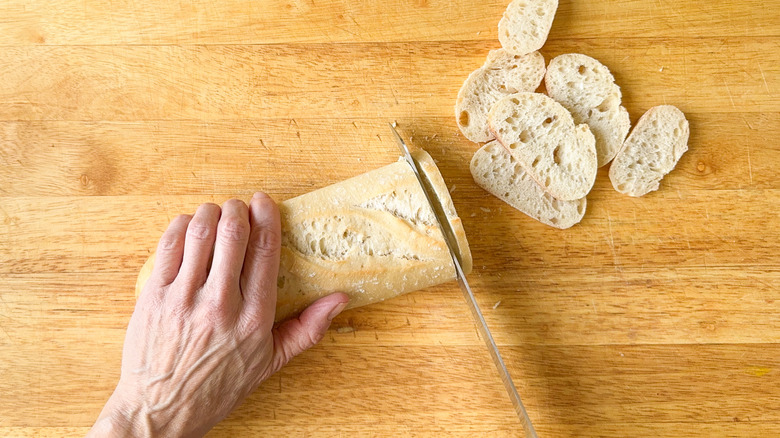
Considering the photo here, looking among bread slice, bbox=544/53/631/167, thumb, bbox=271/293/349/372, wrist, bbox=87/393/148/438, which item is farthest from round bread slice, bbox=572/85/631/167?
wrist, bbox=87/393/148/438

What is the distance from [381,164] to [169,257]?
29.9 inches

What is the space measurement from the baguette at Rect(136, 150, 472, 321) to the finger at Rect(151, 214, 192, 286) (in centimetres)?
13

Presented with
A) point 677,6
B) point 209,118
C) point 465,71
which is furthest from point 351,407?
point 677,6

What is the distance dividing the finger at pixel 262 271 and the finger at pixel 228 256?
0.08 ft

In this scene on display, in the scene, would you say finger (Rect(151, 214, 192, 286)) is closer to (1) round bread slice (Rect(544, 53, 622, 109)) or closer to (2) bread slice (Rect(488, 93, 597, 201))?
(2) bread slice (Rect(488, 93, 597, 201))

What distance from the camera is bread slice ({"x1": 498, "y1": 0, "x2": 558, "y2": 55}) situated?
1855 mm

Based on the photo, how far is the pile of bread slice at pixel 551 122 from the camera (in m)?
1.86

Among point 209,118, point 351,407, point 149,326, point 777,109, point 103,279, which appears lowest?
point 351,407

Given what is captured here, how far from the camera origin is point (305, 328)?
65.8 inches

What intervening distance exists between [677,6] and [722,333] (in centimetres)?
117

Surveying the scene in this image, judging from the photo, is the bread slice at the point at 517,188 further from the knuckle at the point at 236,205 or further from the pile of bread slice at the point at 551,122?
the knuckle at the point at 236,205

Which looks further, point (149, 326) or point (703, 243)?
point (703, 243)

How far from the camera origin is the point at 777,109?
193cm

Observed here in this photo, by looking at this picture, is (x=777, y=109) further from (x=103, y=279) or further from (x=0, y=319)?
(x=0, y=319)
